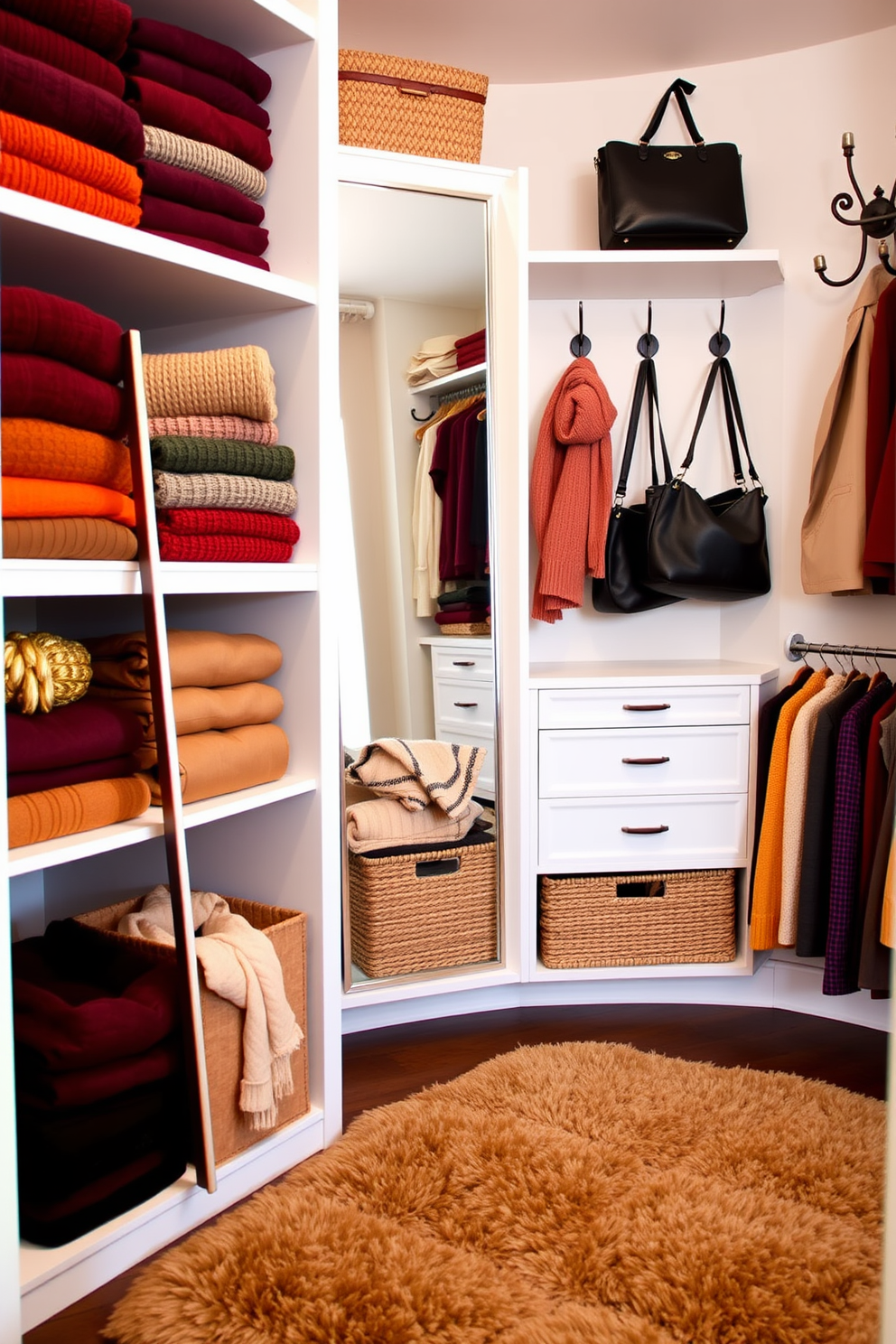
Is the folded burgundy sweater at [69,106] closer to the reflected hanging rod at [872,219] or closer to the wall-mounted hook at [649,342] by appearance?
the reflected hanging rod at [872,219]

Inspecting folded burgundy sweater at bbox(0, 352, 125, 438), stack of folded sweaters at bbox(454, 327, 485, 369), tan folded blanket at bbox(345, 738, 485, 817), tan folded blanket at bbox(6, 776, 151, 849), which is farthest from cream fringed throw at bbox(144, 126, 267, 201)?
tan folded blanket at bbox(345, 738, 485, 817)

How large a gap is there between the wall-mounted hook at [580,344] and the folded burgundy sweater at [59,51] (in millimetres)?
1632

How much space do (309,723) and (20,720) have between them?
1.93 feet

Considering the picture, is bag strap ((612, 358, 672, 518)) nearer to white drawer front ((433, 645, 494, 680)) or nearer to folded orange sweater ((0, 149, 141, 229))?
white drawer front ((433, 645, 494, 680))

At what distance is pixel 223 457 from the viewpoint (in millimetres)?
1778

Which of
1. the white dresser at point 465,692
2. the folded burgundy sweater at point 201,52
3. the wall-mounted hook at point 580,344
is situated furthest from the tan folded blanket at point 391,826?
the folded burgundy sweater at point 201,52

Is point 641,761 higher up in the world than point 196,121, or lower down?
lower down

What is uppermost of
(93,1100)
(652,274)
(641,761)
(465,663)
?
(652,274)

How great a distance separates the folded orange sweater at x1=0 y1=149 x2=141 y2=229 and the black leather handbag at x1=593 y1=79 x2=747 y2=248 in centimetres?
149

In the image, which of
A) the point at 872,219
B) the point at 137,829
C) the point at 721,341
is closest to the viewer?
the point at 137,829

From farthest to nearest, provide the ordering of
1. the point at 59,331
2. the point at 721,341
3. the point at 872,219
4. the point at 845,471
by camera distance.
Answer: the point at 721,341
the point at 845,471
the point at 872,219
the point at 59,331

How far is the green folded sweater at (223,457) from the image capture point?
1710 mm

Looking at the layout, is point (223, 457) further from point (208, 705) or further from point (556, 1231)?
point (556, 1231)

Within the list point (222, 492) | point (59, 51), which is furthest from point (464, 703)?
point (59, 51)
